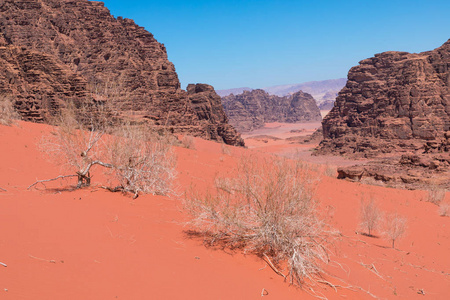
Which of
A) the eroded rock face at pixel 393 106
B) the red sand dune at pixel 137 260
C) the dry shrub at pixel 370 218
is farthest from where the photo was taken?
the eroded rock face at pixel 393 106

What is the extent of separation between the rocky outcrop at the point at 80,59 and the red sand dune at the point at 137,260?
18.8m

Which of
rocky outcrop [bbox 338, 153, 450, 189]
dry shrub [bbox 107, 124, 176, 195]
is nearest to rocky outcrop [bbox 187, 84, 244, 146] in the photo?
rocky outcrop [bbox 338, 153, 450, 189]

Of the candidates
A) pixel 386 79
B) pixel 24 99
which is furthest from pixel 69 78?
pixel 386 79

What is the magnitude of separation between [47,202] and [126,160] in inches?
73.4

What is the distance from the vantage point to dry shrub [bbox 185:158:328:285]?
14.7ft

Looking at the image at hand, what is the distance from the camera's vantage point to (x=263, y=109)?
110 metres

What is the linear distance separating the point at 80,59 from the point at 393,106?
38711 mm

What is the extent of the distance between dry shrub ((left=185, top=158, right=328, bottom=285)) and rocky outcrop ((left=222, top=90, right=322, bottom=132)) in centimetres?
9083

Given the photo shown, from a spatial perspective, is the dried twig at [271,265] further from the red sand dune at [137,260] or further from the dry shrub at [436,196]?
the dry shrub at [436,196]

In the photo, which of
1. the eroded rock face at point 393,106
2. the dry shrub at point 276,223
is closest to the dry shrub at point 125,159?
the dry shrub at point 276,223

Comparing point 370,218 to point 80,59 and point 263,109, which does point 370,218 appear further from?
point 263,109

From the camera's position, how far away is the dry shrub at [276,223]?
448 cm

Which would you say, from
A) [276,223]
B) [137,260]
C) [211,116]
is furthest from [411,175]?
[211,116]

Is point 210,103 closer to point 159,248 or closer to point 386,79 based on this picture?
point 386,79
